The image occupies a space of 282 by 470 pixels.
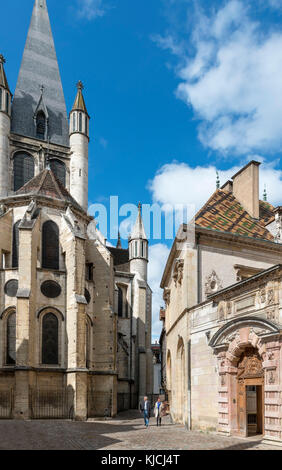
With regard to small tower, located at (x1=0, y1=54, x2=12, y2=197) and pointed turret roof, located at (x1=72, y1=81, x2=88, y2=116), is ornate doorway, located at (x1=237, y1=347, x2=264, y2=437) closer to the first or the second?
small tower, located at (x1=0, y1=54, x2=12, y2=197)

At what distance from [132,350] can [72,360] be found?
1608 cm

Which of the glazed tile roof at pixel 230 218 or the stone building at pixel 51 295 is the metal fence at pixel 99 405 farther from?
the glazed tile roof at pixel 230 218

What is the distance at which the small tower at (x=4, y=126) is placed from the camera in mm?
35438

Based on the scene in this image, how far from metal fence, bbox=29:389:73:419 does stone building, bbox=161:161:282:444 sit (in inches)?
223

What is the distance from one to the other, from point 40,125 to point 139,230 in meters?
13.7

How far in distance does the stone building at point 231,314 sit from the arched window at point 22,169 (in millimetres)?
18063

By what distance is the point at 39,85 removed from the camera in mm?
43156

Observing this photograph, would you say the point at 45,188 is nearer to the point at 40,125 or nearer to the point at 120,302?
the point at 40,125

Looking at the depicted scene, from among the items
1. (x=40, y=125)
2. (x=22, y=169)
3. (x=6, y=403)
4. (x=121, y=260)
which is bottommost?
(x=6, y=403)

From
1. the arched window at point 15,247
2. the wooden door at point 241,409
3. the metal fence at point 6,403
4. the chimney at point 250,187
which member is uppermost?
the chimney at point 250,187

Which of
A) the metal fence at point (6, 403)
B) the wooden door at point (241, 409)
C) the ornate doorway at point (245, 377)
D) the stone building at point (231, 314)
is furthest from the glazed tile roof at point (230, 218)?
the metal fence at point (6, 403)

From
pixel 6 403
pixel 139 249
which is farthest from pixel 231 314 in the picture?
pixel 139 249
